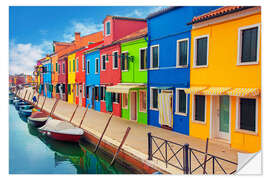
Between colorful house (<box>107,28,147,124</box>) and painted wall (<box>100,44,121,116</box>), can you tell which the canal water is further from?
painted wall (<box>100,44,121,116</box>)

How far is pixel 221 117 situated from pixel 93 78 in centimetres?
1018

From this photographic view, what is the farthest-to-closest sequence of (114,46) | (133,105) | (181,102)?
(114,46)
(133,105)
(181,102)

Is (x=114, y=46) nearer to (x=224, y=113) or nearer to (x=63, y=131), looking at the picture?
(x=63, y=131)

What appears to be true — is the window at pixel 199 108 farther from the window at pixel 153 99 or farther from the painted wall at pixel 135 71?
the painted wall at pixel 135 71

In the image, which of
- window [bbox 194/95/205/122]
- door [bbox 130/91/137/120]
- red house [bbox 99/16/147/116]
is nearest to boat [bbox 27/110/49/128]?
red house [bbox 99/16/147/116]

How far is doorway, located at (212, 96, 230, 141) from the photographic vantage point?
269 inches

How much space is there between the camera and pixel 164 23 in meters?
8.82

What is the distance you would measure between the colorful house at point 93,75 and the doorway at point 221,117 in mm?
8637

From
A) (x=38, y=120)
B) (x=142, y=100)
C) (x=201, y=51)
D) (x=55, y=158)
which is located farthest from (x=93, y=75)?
(x=201, y=51)

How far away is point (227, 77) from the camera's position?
6.61 metres

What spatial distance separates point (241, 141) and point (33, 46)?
22.6 ft

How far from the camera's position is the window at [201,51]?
7.38 meters

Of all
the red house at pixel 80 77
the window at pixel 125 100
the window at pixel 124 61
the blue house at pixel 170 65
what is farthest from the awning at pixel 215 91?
the red house at pixel 80 77

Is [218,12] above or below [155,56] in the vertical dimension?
above
